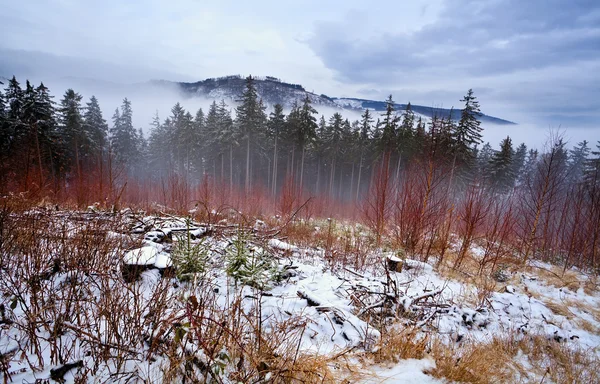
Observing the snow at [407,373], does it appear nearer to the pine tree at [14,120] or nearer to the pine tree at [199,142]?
the pine tree at [14,120]

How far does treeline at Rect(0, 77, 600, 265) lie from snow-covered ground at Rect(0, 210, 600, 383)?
2.40m

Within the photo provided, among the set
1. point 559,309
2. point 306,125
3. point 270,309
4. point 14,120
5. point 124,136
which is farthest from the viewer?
point 124,136

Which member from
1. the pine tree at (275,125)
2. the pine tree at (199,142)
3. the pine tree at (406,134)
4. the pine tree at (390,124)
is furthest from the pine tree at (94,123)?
the pine tree at (406,134)

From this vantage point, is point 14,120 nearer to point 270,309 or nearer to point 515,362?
point 270,309

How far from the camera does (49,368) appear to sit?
76.9 inches

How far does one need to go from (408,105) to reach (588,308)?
25.6 m

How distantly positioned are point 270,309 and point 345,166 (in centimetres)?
3738

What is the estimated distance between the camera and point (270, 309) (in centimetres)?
334

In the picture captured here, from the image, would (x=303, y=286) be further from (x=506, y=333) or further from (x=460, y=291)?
(x=460, y=291)

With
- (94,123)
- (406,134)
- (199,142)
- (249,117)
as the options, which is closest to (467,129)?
(406,134)

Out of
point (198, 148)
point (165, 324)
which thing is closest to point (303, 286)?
point (165, 324)

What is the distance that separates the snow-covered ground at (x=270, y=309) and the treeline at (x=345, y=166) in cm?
240

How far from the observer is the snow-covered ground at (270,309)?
6.71ft

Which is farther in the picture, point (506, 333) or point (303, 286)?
point (303, 286)
